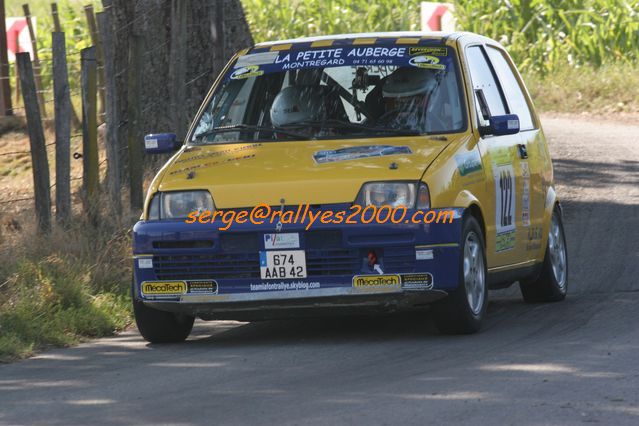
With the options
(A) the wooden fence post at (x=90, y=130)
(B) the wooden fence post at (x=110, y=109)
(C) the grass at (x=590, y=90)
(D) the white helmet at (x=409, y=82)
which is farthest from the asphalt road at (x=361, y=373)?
(C) the grass at (x=590, y=90)

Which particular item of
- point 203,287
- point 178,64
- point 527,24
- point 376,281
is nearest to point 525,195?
point 376,281

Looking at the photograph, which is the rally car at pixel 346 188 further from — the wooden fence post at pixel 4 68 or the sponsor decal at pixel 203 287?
the wooden fence post at pixel 4 68

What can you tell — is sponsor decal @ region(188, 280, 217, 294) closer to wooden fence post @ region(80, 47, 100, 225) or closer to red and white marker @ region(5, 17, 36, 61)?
wooden fence post @ region(80, 47, 100, 225)

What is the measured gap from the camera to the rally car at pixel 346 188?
8078mm

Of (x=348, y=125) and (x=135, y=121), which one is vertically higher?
(x=348, y=125)

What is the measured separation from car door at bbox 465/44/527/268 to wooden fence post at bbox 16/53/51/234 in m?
3.30

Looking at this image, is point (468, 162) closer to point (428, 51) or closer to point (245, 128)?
point (428, 51)

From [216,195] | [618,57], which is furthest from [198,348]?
[618,57]

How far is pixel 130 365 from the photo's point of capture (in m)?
8.04

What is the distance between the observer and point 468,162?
8.68 meters

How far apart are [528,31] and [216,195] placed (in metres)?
17.5

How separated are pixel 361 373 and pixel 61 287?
3.17 meters

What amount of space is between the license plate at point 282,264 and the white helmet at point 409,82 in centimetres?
154

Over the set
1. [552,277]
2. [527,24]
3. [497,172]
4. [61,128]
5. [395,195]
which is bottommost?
[527,24]
